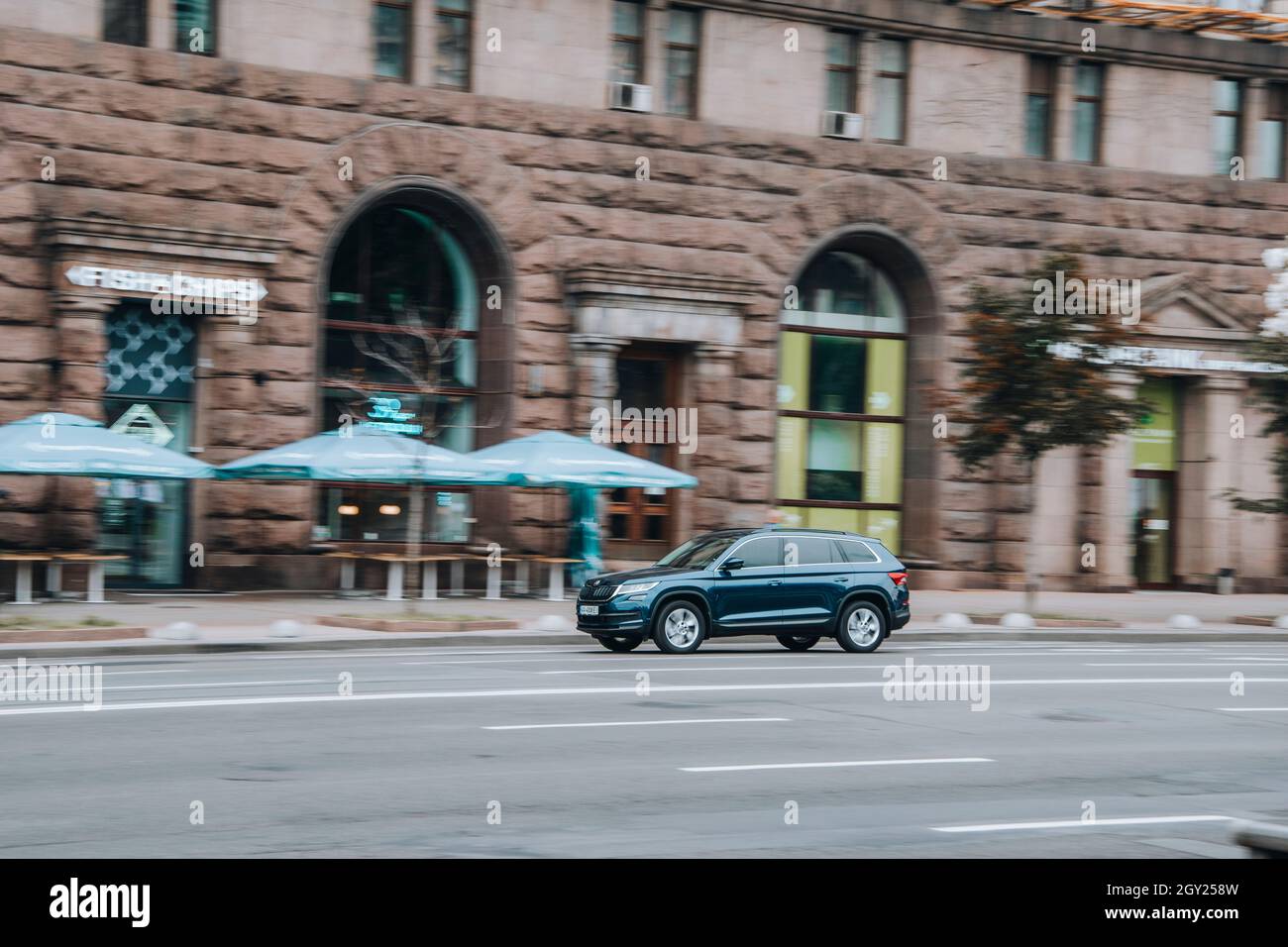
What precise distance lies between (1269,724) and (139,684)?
9.93 meters

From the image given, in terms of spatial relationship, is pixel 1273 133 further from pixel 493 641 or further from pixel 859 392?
pixel 493 641

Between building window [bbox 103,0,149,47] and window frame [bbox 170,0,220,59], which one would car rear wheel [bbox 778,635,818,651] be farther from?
building window [bbox 103,0,149,47]

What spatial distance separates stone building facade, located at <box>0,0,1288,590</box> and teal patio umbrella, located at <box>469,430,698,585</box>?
5.09ft

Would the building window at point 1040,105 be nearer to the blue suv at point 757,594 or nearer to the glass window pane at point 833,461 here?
the glass window pane at point 833,461

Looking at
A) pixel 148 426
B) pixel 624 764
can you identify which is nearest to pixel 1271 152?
pixel 148 426

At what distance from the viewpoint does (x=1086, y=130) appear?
1348 inches

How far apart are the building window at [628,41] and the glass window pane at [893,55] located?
5025mm

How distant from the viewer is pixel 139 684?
50.6ft

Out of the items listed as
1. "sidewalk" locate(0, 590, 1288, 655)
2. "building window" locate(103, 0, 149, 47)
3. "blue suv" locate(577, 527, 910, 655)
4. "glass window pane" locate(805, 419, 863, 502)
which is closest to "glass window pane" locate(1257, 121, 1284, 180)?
"sidewalk" locate(0, 590, 1288, 655)

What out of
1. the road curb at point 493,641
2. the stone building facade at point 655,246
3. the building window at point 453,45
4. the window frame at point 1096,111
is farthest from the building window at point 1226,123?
the building window at point 453,45

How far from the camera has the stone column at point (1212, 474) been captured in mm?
34875

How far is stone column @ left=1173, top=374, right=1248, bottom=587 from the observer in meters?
34.9
